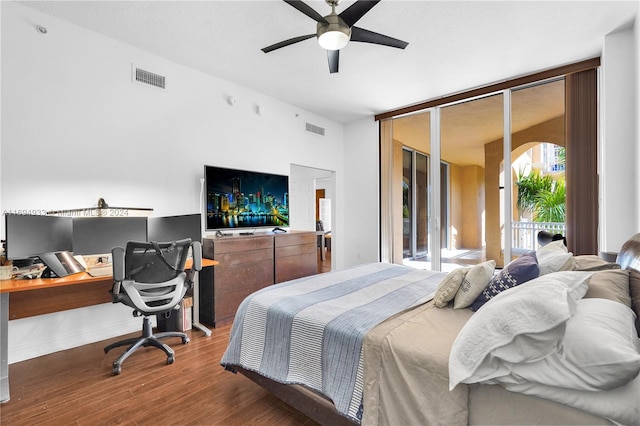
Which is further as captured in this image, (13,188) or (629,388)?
(13,188)

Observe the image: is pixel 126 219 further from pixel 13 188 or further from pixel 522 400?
pixel 522 400

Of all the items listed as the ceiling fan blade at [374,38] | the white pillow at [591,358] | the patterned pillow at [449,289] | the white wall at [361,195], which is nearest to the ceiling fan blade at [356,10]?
the ceiling fan blade at [374,38]

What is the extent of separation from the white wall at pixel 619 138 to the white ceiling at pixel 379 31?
229 millimetres

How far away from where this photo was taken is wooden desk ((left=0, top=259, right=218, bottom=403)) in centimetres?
193

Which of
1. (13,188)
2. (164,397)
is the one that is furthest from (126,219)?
(164,397)

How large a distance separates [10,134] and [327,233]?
650cm

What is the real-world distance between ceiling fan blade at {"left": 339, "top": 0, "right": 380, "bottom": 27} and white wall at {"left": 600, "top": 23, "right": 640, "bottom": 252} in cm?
270

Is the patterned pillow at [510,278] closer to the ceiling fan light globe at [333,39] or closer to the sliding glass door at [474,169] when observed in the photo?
the ceiling fan light globe at [333,39]

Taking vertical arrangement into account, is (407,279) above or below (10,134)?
below

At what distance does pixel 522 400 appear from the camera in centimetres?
100

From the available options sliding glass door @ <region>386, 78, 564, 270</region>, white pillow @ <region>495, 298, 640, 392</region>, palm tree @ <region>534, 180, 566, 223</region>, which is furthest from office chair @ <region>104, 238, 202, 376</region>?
palm tree @ <region>534, 180, 566, 223</region>

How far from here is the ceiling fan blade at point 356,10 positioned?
1963 millimetres

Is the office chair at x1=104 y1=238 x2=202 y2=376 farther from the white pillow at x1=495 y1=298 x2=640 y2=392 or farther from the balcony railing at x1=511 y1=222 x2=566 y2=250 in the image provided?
the balcony railing at x1=511 y1=222 x2=566 y2=250

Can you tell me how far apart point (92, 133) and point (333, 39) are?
2.39 m
